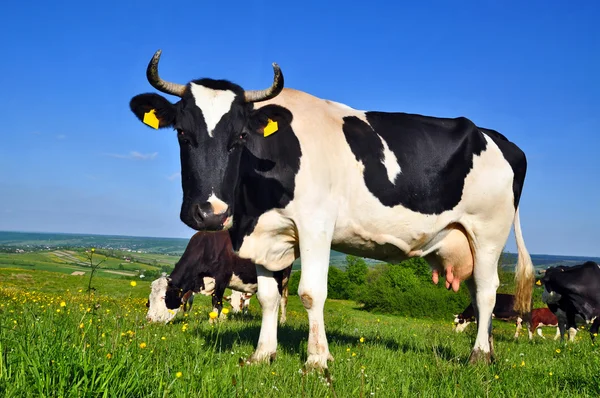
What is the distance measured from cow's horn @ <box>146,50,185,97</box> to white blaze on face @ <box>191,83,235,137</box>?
20 cm

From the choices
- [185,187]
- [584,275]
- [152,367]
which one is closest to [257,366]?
[152,367]

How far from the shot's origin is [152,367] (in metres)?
3.89

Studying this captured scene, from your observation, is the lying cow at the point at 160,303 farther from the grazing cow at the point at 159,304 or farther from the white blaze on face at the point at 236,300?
the white blaze on face at the point at 236,300

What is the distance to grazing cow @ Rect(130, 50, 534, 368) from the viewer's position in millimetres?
5273

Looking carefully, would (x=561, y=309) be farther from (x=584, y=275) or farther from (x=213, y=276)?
(x=213, y=276)

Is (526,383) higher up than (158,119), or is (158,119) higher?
(158,119)

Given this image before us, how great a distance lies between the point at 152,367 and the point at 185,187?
6.40ft

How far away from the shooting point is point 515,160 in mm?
7672

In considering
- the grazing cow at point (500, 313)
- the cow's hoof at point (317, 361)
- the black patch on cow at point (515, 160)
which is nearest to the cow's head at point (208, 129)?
the cow's hoof at point (317, 361)

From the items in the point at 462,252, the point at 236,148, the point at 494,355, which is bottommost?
the point at 494,355

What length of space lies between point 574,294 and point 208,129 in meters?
12.7

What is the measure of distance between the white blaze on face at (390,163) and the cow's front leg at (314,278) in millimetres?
1290

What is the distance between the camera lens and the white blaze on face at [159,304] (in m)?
12.0

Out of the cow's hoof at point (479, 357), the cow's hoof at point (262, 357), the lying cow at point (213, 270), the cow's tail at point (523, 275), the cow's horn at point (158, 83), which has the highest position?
the cow's horn at point (158, 83)
